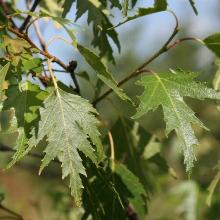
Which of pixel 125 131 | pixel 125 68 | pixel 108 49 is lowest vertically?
pixel 125 68

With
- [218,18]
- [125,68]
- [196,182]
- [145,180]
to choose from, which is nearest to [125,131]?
[145,180]

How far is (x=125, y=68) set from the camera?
34.7ft

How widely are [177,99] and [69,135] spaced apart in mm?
245

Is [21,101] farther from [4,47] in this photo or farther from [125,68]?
[125,68]

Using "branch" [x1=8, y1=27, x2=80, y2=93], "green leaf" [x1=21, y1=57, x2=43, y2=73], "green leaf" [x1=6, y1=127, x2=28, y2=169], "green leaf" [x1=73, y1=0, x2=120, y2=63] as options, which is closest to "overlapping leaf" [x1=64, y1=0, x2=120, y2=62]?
"green leaf" [x1=73, y1=0, x2=120, y2=63]

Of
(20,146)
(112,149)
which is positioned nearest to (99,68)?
(20,146)

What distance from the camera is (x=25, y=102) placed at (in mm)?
1060

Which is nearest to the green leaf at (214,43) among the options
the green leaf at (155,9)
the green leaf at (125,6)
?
the green leaf at (155,9)

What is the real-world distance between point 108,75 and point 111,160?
31 centimetres

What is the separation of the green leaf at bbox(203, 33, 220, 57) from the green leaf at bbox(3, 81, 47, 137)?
418 millimetres

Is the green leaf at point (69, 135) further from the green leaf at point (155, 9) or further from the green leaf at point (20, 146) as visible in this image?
the green leaf at point (155, 9)

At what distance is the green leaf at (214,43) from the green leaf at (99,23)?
21 centimetres

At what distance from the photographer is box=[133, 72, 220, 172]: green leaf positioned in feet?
3.47

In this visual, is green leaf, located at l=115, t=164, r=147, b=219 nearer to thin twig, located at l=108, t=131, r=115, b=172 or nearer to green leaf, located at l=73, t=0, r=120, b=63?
thin twig, located at l=108, t=131, r=115, b=172
